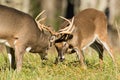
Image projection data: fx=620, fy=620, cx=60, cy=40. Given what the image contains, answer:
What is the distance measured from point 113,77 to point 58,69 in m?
1.36

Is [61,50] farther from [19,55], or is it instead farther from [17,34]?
[17,34]

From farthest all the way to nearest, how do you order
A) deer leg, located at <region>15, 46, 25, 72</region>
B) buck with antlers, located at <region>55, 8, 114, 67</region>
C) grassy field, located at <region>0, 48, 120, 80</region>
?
buck with antlers, located at <region>55, 8, 114, 67</region> → deer leg, located at <region>15, 46, 25, 72</region> → grassy field, located at <region>0, 48, 120, 80</region>

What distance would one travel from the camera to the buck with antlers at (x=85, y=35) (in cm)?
1302

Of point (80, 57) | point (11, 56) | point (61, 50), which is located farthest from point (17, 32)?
point (80, 57)

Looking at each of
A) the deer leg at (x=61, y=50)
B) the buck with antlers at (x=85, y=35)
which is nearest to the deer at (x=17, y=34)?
the deer leg at (x=61, y=50)

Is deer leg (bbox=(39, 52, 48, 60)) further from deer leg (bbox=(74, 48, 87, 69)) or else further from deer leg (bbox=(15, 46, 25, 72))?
deer leg (bbox=(15, 46, 25, 72))

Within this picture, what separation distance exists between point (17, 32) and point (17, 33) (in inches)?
0.7

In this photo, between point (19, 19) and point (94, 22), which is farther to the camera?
point (94, 22)

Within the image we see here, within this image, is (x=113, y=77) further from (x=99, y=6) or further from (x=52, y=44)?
(x=99, y=6)

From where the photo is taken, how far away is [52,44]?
12.8 m

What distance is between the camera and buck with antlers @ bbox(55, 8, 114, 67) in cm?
1302

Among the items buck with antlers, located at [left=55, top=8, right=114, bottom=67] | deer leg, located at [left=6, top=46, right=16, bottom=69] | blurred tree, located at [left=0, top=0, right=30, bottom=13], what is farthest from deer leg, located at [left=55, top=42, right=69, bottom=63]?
blurred tree, located at [left=0, top=0, right=30, bottom=13]

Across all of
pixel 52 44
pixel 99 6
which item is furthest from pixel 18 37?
pixel 99 6

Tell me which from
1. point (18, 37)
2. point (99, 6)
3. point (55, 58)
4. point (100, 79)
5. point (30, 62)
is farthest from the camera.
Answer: point (99, 6)
